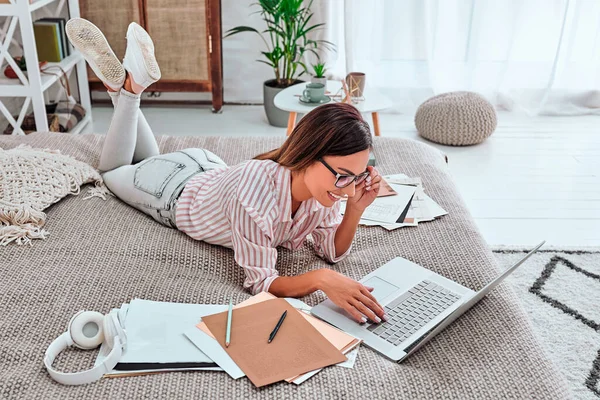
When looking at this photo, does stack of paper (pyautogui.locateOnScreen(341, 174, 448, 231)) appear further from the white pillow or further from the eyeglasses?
the white pillow

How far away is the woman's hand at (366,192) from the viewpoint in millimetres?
1472

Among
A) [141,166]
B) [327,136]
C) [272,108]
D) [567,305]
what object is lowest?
[567,305]

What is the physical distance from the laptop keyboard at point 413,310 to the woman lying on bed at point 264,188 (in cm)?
4

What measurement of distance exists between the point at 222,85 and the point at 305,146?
2.46 m

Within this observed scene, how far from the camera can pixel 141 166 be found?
1.89m

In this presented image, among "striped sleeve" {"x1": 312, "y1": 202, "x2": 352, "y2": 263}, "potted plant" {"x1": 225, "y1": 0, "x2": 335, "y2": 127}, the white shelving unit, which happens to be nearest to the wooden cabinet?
"potted plant" {"x1": 225, "y1": 0, "x2": 335, "y2": 127}

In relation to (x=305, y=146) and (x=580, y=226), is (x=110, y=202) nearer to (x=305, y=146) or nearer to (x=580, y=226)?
(x=305, y=146)

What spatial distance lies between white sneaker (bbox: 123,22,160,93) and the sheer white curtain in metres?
1.78

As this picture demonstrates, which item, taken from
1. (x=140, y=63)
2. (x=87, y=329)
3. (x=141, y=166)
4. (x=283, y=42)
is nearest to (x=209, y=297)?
(x=87, y=329)

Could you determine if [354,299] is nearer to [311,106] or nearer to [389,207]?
[389,207]

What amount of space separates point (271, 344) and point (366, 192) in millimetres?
449

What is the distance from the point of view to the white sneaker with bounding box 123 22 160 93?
1.89m

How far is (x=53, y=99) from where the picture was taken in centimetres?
339

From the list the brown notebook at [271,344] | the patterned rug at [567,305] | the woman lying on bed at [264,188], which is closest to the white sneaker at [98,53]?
the woman lying on bed at [264,188]
